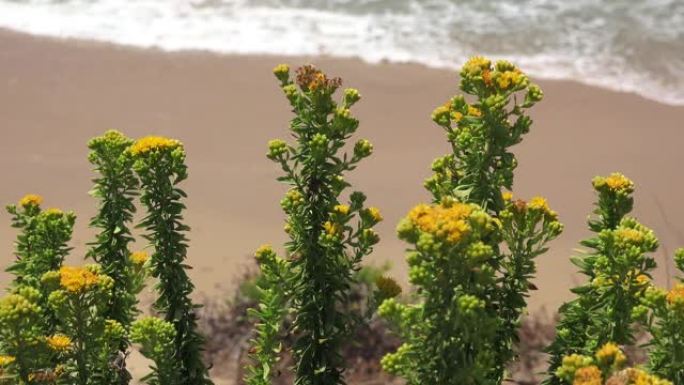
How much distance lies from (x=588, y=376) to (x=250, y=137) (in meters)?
6.25

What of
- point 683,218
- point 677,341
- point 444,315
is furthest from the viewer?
point 683,218

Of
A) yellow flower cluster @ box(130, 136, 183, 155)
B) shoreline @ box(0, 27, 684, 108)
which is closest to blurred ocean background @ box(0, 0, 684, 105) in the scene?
shoreline @ box(0, 27, 684, 108)

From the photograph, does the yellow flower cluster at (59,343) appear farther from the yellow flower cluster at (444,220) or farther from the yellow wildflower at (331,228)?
the yellow flower cluster at (444,220)

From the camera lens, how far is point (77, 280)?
2.35 metres

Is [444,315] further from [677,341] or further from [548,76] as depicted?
[548,76]

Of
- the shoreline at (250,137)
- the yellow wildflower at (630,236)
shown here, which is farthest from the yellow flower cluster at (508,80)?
the shoreline at (250,137)

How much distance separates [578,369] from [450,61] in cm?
819

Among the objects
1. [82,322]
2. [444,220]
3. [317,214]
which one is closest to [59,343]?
[82,322]

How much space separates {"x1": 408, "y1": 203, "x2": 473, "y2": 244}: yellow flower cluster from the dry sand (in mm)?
4000

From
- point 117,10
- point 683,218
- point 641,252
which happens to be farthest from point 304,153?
point 117,10

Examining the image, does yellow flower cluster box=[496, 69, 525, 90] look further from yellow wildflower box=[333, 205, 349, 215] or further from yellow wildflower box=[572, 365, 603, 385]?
yellow wildflower box=[572, 365, 603, 385]

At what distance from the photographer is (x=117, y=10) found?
1057 cm

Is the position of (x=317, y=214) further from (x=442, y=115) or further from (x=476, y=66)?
(x=476, y=66)

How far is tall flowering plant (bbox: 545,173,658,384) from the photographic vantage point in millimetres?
2295
